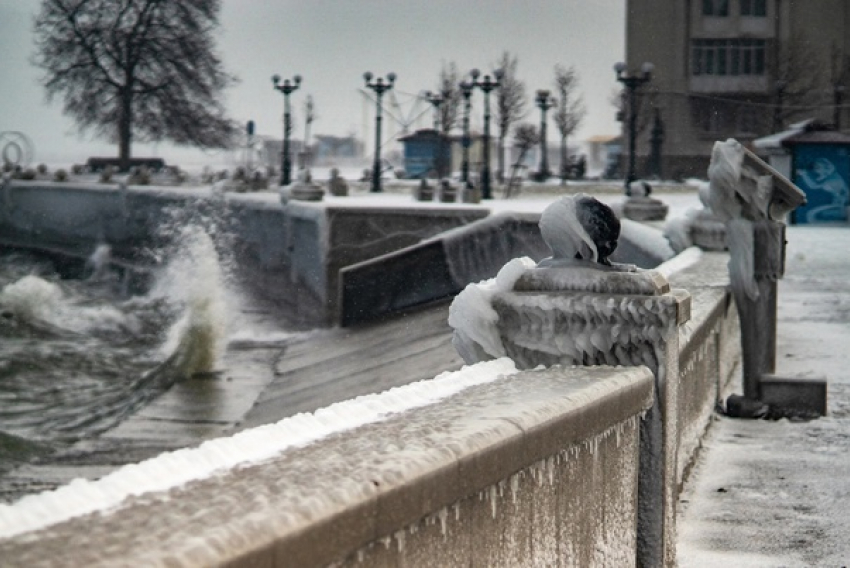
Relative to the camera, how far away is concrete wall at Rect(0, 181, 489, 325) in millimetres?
36812

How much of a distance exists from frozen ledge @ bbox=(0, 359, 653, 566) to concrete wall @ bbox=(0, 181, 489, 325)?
2990cm

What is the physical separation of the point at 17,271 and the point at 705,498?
63889 millimetres

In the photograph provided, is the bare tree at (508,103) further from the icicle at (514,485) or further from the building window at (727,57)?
the icicle at (514,485)

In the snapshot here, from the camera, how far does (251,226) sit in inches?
1831

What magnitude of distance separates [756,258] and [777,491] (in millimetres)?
3076

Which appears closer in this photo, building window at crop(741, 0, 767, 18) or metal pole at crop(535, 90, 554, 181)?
metal pole at crop(535, 90, 554, 181)

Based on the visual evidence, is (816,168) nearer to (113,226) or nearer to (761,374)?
(761,374)

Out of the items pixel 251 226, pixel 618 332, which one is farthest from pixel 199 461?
pixel 251 226

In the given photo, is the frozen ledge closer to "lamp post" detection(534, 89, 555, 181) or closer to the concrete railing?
the concrete railing

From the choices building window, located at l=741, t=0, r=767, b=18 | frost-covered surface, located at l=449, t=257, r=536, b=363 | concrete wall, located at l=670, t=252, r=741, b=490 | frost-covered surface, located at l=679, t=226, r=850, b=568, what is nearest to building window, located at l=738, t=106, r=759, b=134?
building window, located at l=741, t=0, r=767, b=18

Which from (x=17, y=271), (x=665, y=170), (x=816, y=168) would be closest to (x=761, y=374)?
(x=816, y=168)

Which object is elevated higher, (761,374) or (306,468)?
(306,468)

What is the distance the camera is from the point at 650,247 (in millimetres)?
21438

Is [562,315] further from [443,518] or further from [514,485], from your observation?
→ [443,518]
